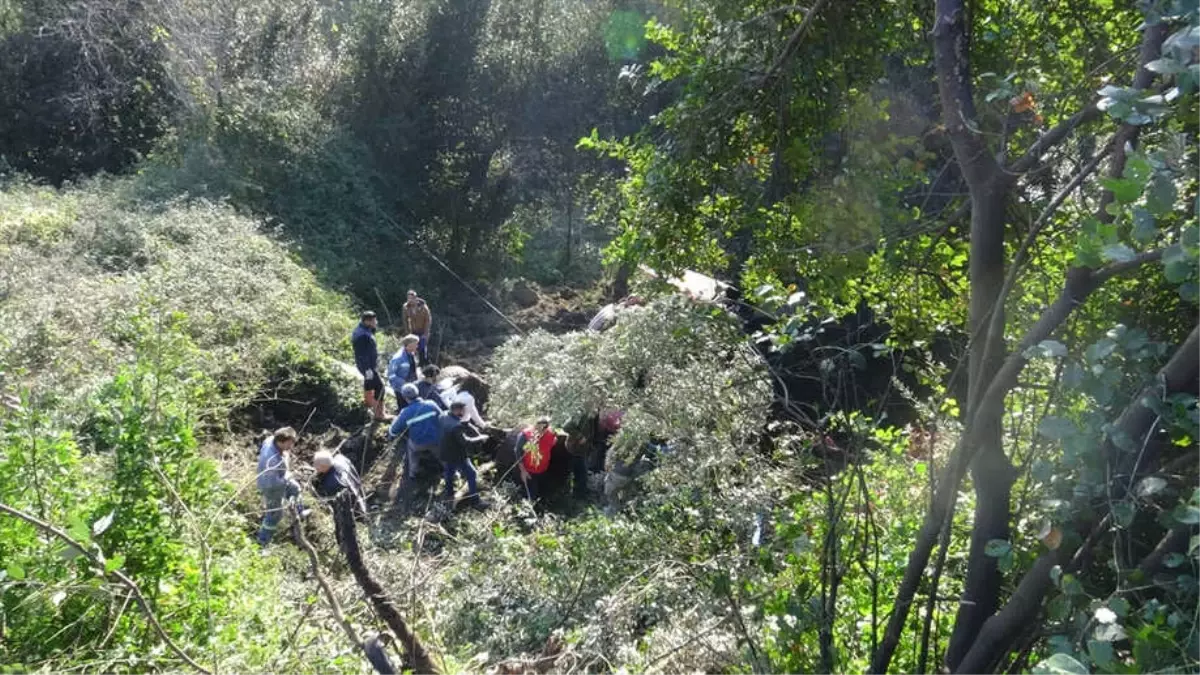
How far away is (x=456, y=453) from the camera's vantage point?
902cm

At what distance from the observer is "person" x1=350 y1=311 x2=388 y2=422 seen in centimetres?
1070

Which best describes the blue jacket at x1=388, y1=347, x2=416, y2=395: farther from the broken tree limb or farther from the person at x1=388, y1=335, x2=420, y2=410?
the broken tree limb

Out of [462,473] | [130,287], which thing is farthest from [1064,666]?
[130,287]

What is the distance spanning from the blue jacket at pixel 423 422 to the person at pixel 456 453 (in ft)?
0.50

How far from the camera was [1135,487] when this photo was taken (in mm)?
2096

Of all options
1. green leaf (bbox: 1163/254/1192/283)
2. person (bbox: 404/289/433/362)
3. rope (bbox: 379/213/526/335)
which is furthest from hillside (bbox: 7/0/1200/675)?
rope (bbox: 379/213/526/335)

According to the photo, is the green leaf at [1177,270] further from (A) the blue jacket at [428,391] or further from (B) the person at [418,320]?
(B) the person at [418,320]

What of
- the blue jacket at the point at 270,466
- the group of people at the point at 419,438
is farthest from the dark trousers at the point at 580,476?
the blue jacket at the point at 270,466

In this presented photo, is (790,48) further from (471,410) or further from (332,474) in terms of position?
(471,410)

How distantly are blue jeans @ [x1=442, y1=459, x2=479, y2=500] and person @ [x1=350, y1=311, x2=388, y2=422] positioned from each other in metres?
1.93

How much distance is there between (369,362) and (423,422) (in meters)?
1.88

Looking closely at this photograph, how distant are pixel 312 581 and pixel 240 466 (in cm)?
399

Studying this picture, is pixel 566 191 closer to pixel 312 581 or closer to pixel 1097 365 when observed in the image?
pixel 312 581

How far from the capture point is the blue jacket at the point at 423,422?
30.1 ft
